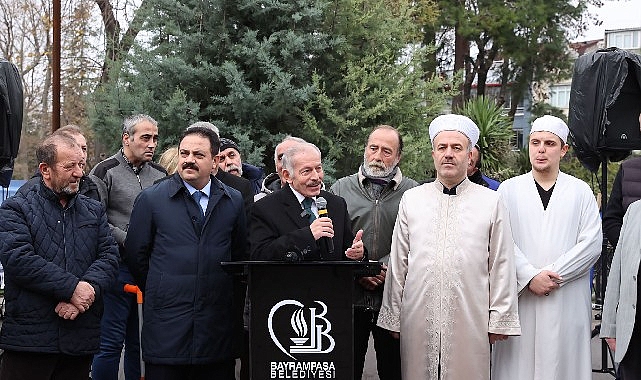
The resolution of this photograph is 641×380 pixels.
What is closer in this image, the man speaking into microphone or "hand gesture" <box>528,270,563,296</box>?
the man speaking into microphone

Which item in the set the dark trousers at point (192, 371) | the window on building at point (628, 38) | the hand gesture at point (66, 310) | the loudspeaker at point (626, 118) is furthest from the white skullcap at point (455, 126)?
the window on building at point (628, 38)

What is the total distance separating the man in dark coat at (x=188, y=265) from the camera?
5020 millimetres

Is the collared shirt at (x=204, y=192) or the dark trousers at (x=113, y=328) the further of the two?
the dark trousers at (x=113, y=328)

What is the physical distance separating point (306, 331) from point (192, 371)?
3.11 feet

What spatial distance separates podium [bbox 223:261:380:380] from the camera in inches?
181

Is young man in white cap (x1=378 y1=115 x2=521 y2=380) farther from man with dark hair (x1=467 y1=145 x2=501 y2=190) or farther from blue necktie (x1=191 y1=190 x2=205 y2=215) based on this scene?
man with dark hair (x1=467 y1=145 x2=501 y2=190)

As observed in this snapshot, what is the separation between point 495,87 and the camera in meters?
32.8

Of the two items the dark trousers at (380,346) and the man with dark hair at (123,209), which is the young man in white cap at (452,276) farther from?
the man with dark hair at (123,209)

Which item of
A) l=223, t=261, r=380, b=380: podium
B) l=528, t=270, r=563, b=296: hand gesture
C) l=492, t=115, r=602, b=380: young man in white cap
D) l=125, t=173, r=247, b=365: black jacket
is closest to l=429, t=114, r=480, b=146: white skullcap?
l=492, t=115, r=602, b=380: young man in white cap

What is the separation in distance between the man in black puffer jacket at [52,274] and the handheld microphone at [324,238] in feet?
4.42

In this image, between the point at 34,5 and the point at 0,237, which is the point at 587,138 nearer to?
the point at 0,237

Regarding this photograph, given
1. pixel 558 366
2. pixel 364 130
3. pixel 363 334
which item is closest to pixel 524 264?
pixel 558 366

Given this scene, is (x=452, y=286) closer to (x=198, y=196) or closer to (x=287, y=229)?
(x=287, y=229)

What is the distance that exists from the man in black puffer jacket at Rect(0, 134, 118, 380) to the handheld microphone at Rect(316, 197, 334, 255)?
135cm
